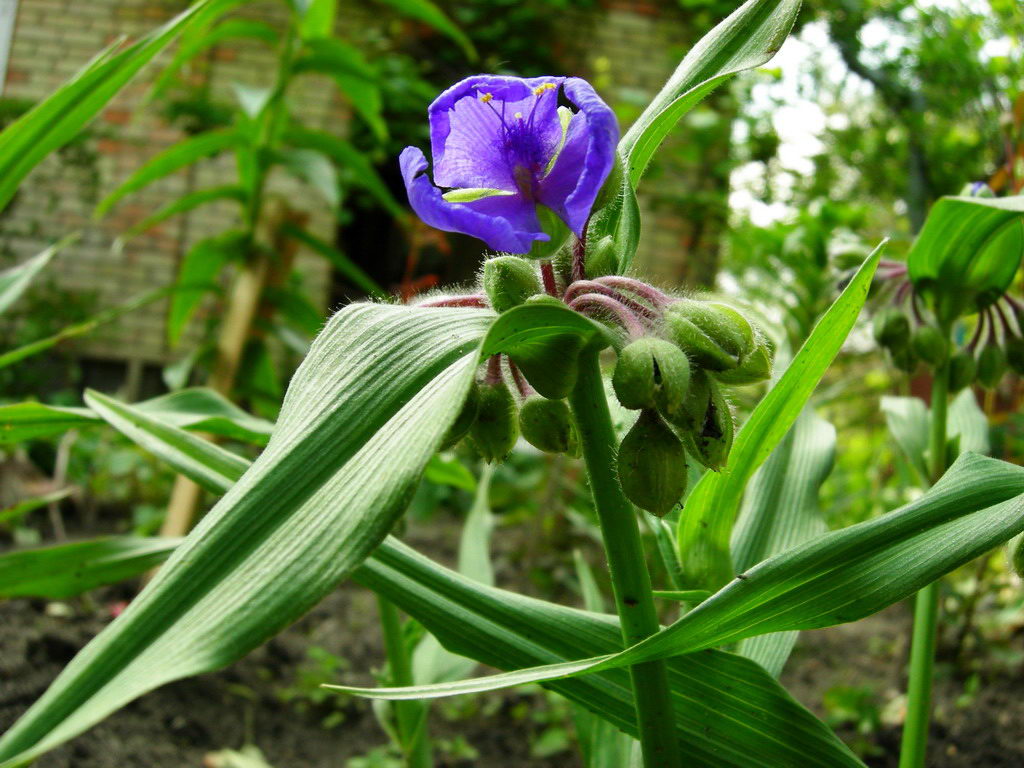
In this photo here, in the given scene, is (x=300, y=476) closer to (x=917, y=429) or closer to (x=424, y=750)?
(x=424, y=750)

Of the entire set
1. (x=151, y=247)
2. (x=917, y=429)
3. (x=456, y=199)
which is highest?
(x=456, y=199)

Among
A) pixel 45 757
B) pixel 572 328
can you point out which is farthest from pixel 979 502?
pixel 45 757

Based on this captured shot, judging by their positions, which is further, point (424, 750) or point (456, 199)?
point (424, 750)

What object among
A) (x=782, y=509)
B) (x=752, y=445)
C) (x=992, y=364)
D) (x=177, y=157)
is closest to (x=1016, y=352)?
(x=992, y=364)

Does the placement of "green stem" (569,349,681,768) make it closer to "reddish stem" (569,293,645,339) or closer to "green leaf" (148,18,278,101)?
"reddish stem" (569,293,645,339)

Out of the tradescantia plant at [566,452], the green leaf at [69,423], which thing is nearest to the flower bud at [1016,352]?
the tradescantia plant at [566,452]

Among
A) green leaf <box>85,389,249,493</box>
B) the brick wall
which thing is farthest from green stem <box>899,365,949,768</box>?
the brick wall

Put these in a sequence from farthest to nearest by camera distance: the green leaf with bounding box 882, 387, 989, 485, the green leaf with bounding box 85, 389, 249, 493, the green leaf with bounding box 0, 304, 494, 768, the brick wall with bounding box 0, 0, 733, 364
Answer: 1. the brick wall with bounding box 0, 0, 733, 364
2. the green leaf with bounding box 882, 387, 989, 485
3. the green leaf with bounding box 85, 389, 249, 493
4. the green leaf with bounding box 0, 304, 494, 768
